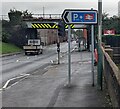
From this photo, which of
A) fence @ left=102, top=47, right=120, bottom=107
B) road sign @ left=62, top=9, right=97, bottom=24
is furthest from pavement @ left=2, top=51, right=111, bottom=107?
road sign @ left=62, top=9, right=97, bottom=24

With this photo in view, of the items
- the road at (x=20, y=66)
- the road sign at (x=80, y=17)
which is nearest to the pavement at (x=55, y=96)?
the road sign at (x=80, y=17)

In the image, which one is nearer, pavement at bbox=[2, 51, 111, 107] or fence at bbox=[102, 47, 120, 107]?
fence at bbox=[102, 47, 120, 107]

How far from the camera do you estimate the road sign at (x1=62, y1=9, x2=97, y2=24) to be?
15.4 meters

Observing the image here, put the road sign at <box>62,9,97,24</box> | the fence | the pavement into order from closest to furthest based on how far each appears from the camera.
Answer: the fence
the pavement
the road sign at <box>62,9,97,24</box>

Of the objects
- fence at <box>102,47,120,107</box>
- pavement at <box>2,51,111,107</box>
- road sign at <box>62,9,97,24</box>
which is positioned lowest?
pavement at <box>2,51,111,107</box>

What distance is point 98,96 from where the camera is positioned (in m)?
12.6

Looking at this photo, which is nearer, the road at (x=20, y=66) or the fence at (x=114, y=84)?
the fence at (x=114, y=84)

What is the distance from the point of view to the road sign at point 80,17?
15.4 meters

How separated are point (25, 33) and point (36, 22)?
8847mm

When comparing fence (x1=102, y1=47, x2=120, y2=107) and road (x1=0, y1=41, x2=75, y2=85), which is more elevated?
fence (x1=102, y1=47, x2=120, y2=107)

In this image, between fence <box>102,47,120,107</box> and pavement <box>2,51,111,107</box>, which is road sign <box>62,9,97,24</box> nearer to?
pavement <box>2,51,111,107</box>

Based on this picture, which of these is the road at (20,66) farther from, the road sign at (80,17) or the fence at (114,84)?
the fence at (114,84)

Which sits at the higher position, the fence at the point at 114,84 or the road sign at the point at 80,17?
the road sign at the point at 80,17

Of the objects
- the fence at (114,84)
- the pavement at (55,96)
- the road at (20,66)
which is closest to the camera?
the fence at (114,84)
